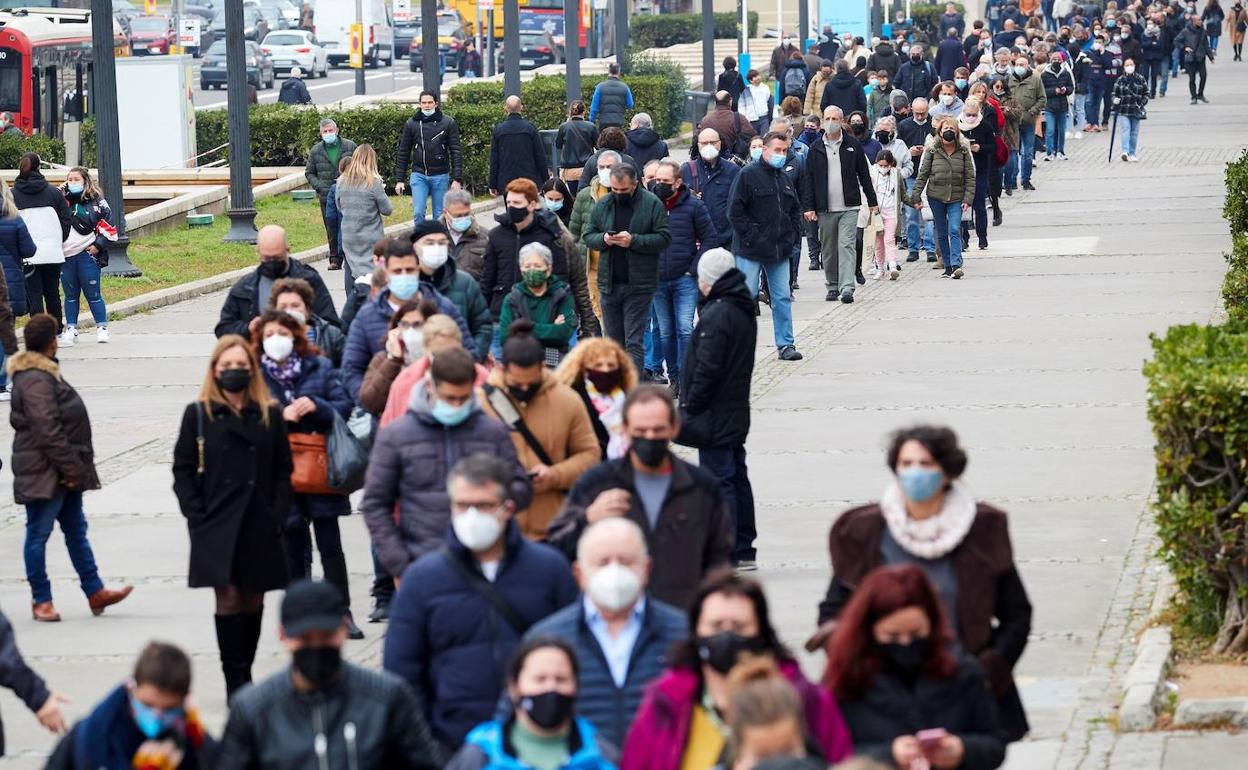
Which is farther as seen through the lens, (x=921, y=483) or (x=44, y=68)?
(x=44, y=68)

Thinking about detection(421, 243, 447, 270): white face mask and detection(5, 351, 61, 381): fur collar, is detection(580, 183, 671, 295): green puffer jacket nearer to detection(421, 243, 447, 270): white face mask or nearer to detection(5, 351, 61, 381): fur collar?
detection(421, 243, 447, 270): white face mask

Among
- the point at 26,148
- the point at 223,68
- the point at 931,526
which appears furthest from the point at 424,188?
the point at 223,68

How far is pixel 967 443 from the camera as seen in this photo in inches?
587

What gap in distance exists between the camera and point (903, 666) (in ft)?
19.6

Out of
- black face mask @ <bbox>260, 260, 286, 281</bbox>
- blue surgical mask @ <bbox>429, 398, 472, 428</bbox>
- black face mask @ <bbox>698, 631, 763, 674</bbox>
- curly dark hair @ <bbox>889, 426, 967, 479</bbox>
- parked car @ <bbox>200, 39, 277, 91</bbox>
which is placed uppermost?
parked car @ <bbox>200, 39, 277, 91</bbox>

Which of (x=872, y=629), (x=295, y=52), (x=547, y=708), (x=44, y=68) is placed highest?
(x=295, y=52)

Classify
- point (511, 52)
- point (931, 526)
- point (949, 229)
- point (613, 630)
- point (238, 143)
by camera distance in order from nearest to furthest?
point (613, 630) < point (931, 526) < point (949, 229) < point (238, 143) < point (511, 52)

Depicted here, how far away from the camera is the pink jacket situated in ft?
18.7

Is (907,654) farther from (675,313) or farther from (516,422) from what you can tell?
(675,313)

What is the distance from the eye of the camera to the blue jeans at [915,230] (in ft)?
82.3

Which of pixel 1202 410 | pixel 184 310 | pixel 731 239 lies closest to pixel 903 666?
pixel 1202 410

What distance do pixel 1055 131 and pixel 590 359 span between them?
94.8 ft

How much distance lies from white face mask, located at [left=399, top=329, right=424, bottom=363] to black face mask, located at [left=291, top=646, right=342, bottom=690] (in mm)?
4696

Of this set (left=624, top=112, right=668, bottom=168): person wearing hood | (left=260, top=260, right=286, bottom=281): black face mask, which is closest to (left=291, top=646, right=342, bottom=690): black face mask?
(left=260, top=260, right=286, bottom=281): black face mask
